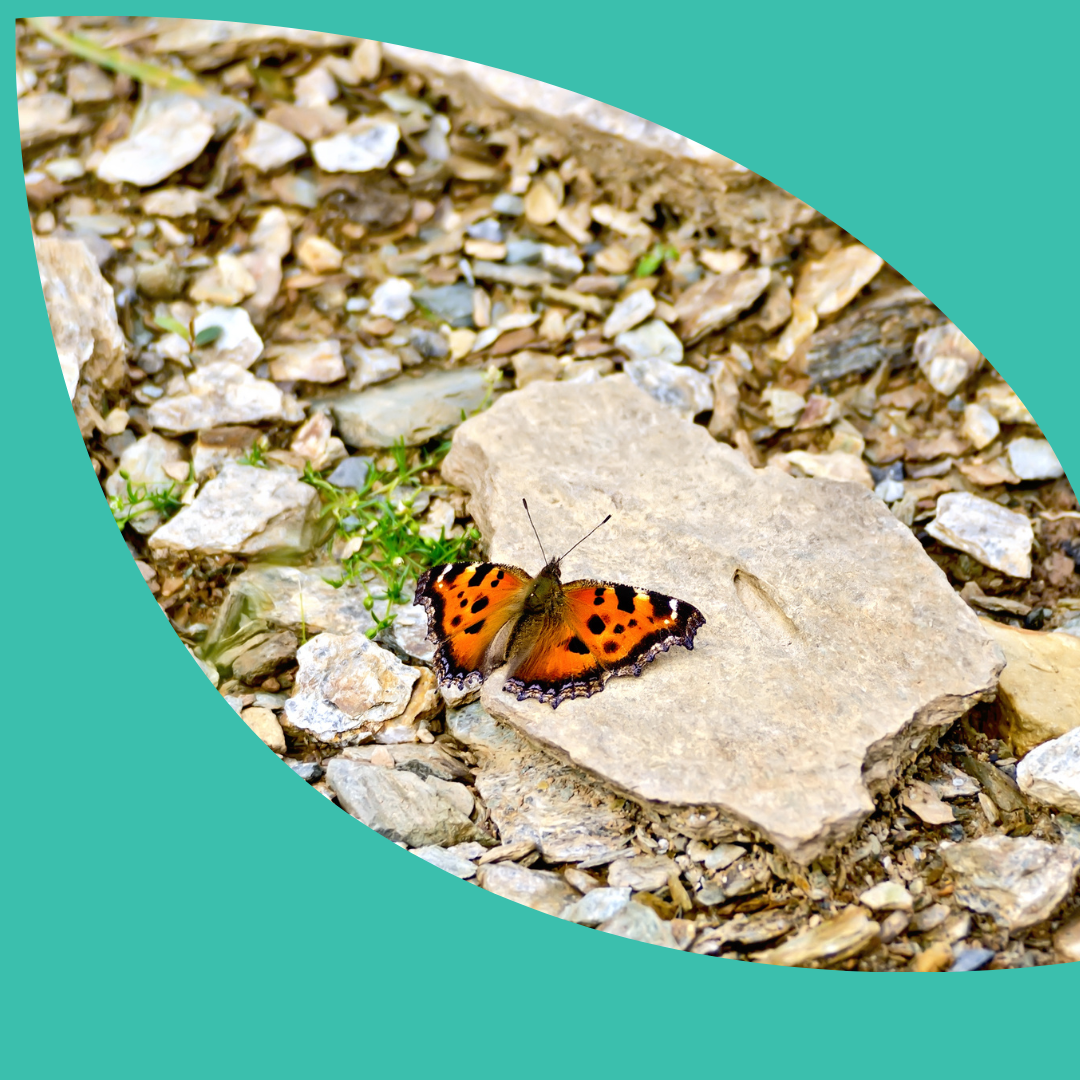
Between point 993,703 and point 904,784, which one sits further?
point 993,703

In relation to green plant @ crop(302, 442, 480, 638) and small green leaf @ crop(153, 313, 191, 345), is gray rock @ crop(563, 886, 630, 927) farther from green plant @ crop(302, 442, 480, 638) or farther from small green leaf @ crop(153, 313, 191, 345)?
small green leaf @ crop(153, 313, 191, 345)

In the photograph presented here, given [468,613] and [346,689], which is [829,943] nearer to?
[468,613]

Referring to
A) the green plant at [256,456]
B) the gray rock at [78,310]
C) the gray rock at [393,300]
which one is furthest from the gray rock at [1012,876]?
the gray rock at [78,310]

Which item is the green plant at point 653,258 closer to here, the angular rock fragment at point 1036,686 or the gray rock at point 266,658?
the angular rock fragment at point 1036,686

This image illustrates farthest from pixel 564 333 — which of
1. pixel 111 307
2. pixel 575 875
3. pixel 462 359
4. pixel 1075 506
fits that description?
pixel 575 875

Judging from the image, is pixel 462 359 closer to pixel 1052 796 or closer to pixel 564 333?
pixel 564 333
